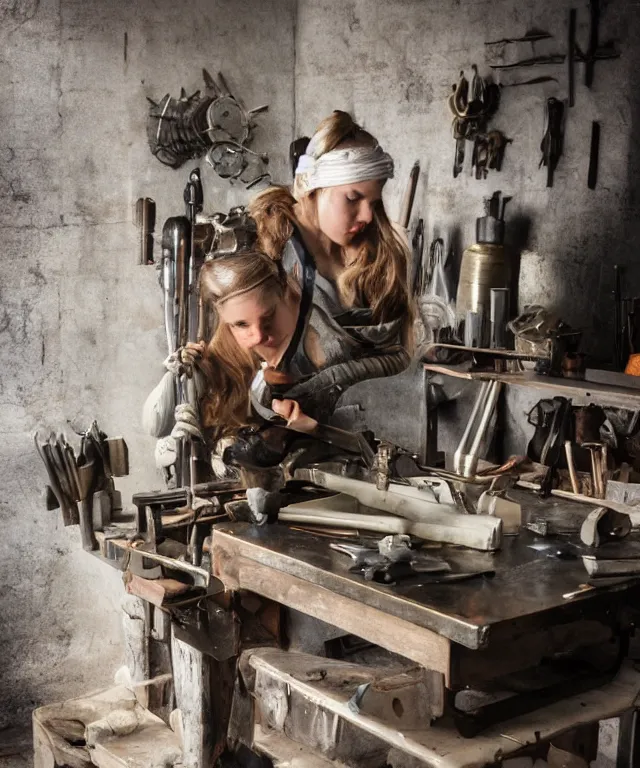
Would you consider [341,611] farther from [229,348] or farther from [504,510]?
[229,348]

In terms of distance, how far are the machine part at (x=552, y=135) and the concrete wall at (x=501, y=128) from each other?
0.13 feet

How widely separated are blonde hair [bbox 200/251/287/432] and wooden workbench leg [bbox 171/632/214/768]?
1.57m

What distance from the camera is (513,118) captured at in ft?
15.6

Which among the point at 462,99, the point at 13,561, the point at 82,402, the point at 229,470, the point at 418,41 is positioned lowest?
the point at 13,561

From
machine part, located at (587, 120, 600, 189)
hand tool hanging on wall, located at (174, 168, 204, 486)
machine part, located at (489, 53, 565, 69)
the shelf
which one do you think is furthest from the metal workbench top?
machine part, located at (489, 53, 565, 69)

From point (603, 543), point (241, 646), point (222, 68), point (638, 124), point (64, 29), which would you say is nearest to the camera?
point (603, 543)

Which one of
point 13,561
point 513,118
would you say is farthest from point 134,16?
point 13,561

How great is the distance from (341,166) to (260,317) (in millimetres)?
842

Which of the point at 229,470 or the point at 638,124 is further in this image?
the point at 229,470

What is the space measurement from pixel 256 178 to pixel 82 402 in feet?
4.62

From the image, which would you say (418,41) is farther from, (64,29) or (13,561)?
(13,561)

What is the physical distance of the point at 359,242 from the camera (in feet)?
16.7

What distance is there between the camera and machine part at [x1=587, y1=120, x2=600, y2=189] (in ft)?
14.6

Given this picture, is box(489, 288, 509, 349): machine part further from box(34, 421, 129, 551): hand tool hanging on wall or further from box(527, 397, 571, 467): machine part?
box(34, 421, 129, 551): hand tool hanging on wall
